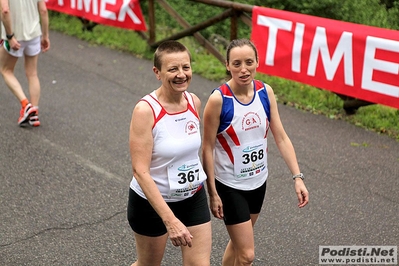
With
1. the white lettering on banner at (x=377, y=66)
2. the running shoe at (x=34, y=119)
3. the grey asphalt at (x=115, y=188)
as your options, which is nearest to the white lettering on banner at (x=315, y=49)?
the white lettering on banner at (x=377, y=66)

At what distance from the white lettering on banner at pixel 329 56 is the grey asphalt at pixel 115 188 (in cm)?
61

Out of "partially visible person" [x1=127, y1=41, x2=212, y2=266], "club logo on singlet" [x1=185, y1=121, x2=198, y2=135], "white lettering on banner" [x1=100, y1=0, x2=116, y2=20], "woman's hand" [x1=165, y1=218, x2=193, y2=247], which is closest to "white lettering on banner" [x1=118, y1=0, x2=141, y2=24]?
"white lettering on banner" [x1=100, y1=0, x2=116, y2=20]

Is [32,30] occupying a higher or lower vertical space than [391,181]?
higher

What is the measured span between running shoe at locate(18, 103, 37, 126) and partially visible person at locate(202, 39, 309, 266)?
4.38 m

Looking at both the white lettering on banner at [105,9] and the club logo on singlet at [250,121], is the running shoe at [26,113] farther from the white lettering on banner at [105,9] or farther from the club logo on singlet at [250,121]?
the club logo on singlet at [250,121]

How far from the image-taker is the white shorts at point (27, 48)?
8.03m

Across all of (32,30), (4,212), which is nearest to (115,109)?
(32,30)

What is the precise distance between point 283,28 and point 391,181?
3162 millimetres

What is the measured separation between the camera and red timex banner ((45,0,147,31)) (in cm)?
1223

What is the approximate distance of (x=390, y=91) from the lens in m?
7.97

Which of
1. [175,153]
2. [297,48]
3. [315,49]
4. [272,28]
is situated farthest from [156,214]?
[272,28]

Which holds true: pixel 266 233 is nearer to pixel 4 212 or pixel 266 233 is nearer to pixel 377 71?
pixel 4 212

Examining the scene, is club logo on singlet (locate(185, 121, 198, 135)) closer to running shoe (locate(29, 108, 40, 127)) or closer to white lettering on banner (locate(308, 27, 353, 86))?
running shoe (locate(29, 108, 40, 127))

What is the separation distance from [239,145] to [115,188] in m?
2.60
